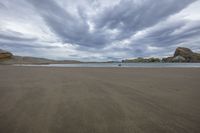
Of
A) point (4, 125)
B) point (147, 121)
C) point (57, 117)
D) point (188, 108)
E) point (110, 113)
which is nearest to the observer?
point (4, 125)

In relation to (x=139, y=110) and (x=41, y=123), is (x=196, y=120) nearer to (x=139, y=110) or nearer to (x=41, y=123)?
(x=139, y=110)

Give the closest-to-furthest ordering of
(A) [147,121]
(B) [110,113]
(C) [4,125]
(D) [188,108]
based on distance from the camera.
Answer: (C) [4,125]
(A) [147,121]
(B) [110,113]
(D) [188,108]

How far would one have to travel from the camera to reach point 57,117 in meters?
2.51

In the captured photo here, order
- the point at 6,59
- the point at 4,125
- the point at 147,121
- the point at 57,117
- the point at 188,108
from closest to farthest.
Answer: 1. the point at 4,125
2. the point at 147,121
3. the point at 57,117
4. the point at 188,108
5. the point at 6,59

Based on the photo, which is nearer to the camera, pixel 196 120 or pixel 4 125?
pixel 4 125

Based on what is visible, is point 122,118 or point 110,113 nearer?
point 122,118

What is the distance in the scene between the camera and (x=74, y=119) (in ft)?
7.98

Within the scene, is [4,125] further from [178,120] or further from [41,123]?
[178,120]

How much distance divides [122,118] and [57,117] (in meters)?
1.50

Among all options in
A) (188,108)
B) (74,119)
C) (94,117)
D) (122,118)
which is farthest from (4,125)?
(188,108)

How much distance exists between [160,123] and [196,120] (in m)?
0.86

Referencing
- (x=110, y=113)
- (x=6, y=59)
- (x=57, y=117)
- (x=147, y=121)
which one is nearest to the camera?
(x=147, y=121)

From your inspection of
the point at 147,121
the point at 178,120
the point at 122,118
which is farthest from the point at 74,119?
the point at 178,120

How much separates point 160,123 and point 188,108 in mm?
1409
